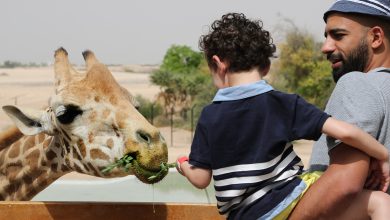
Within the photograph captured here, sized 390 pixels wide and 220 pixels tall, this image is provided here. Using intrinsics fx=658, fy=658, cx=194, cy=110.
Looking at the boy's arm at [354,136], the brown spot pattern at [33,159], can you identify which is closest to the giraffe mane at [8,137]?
the brown spot pattern at [33,159]

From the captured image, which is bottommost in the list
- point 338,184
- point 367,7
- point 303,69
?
point 303,69

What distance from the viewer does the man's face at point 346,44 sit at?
279 centimetres

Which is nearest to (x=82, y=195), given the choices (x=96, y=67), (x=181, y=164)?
(x=96, y=67)

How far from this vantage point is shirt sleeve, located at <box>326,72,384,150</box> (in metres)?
2.51

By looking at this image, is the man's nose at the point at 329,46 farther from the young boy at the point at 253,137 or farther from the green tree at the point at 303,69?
the green tree at the point at 303,69

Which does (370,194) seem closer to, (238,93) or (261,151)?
(261,151)

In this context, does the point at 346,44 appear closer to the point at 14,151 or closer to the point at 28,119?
the point at 28,119

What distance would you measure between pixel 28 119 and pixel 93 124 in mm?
437

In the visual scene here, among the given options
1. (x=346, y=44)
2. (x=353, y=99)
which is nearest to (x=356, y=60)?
(x=346, y=44)

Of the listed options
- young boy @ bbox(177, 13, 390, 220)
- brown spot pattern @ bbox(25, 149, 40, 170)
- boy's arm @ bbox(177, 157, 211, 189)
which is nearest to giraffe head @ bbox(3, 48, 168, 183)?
brown spot pattern @ bbox(25, 149, 40, 170)

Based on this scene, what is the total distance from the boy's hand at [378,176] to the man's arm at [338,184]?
5 cm

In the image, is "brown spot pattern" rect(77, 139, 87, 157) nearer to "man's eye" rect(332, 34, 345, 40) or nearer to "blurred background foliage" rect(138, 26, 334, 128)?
"man's eye" rect(332, 34, 345, 40)

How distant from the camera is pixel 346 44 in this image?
2.80 meters

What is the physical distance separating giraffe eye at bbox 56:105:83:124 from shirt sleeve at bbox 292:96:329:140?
1610 mm
